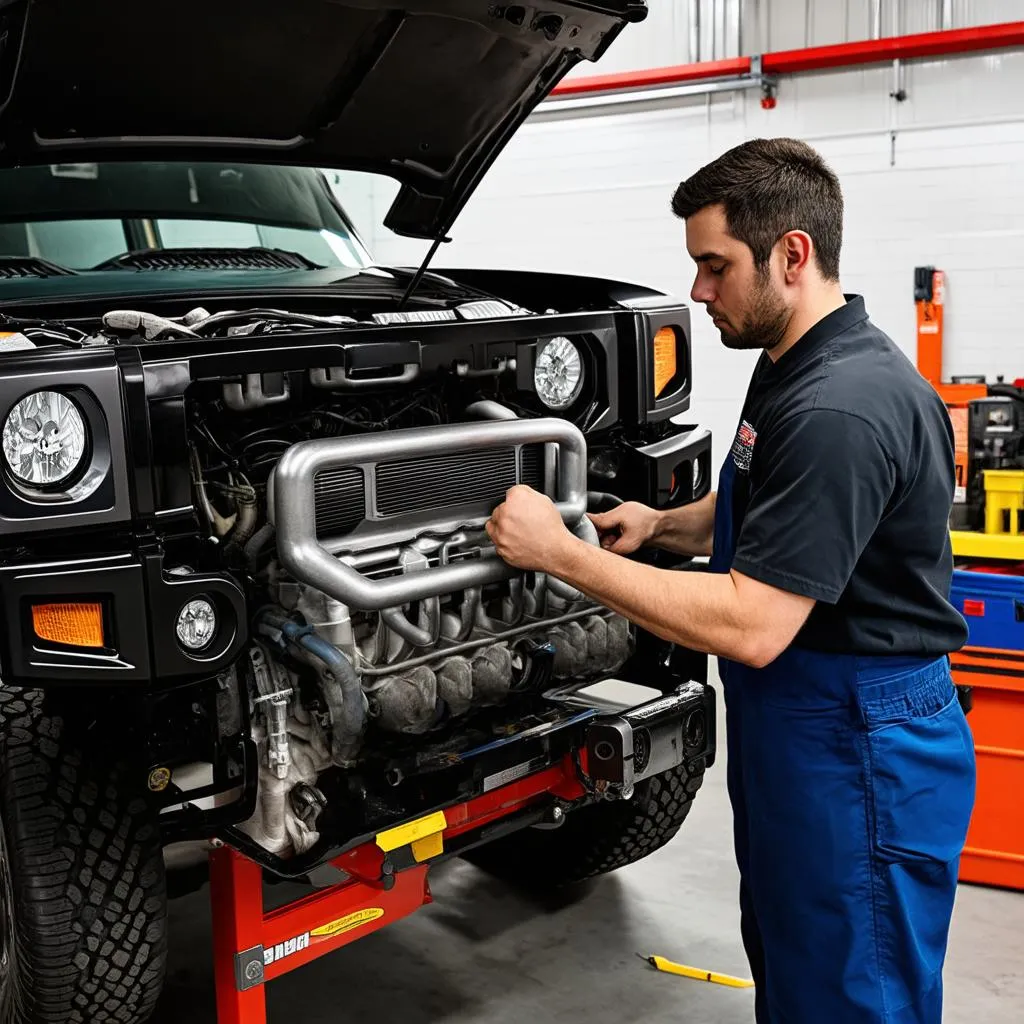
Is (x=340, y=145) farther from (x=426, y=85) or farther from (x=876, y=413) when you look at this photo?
(x=876, y=413)

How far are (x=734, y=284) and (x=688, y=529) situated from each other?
734mm

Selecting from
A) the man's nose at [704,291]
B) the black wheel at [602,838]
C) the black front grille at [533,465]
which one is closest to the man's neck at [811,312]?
the man's nose at [704,291]

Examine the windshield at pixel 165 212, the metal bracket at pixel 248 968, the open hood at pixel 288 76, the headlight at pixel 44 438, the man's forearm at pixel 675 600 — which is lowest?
the metal bracket at pixel 248 968

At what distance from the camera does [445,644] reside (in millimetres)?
2209

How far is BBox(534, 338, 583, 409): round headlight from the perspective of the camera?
8.14 ft

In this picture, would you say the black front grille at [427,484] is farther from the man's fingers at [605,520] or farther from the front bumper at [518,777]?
the front bumper at [518,777]

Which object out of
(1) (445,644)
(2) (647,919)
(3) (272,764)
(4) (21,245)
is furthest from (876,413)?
(4) (21,245)

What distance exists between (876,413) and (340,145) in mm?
1591

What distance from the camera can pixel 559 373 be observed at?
2.53 metres

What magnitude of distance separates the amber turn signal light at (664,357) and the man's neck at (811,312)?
71 cm

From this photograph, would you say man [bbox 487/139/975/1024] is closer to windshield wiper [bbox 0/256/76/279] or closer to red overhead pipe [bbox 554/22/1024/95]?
windshield wiper [bbox 0/256/76/279]

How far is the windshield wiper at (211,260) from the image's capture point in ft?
9.74

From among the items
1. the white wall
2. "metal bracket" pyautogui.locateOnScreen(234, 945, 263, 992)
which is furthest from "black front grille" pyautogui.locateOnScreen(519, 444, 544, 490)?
the white wall

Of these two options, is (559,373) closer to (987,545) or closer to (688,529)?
(688,529)
